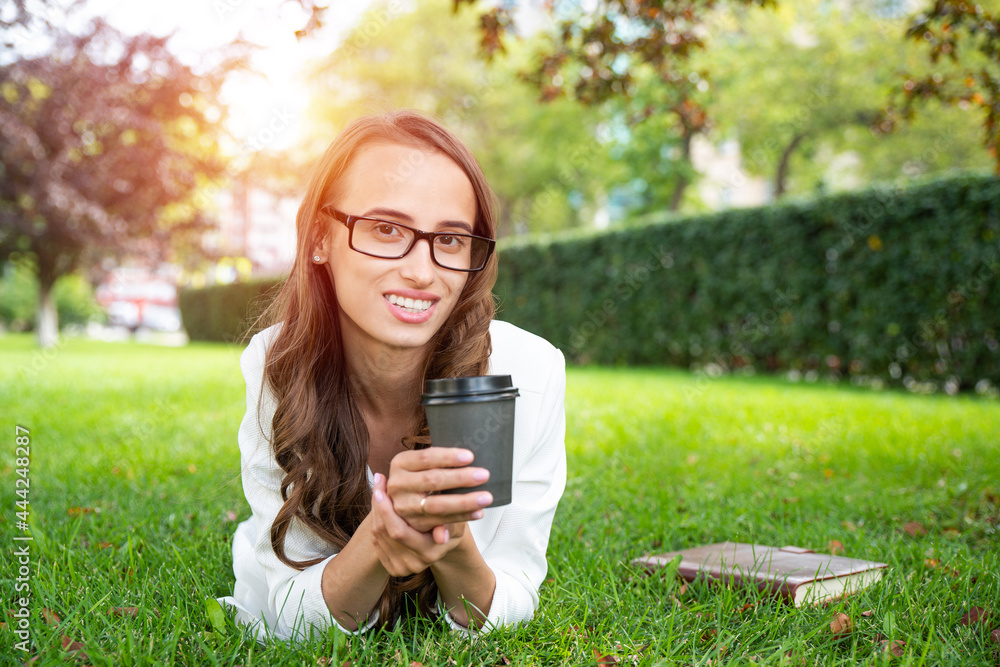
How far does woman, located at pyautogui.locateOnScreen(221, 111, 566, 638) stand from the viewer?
5.76 feet

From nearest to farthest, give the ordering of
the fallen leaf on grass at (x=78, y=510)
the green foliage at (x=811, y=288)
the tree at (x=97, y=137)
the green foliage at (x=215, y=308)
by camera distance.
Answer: the fallen leaf on grass at (x=78, y=510), the green foliage at (x=811, y=288), the tree at (x=97, y=137), the green foliage at (x=215, y=308)

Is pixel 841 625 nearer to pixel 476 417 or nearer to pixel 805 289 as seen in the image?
pixel 476 417

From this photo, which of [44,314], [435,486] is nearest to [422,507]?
[435,486]

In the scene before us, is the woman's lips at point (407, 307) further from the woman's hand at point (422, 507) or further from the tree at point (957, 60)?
the tree at point (957, 60)

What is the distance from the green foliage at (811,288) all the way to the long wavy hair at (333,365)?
4760mm

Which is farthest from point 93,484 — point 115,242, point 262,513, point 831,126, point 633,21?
point 831,126

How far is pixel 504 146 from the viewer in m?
27.0

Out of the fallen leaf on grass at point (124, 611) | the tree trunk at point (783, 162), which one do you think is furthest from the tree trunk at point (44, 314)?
the tree trunk at point (783, 162)

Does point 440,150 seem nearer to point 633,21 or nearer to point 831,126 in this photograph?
point 633,21

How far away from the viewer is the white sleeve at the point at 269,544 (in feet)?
6.07

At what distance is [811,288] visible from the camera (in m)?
9.02

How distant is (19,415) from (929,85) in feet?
22.9

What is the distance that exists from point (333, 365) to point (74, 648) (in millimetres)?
1011

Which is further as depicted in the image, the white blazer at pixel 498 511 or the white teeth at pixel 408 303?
the white blazer at pixel 498 511
